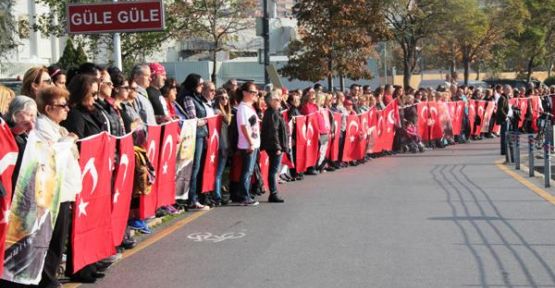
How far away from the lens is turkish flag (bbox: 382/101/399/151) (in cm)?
2389

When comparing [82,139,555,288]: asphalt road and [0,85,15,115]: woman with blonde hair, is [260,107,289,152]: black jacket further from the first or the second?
[0,85,15,115]: woman with blonde hair

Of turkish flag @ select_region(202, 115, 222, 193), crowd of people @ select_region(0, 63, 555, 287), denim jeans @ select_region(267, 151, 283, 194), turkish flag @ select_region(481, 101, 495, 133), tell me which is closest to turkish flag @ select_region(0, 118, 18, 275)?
crowd of people @ select_region(0, 63, 555, 287)

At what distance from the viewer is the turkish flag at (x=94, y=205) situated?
7867mm

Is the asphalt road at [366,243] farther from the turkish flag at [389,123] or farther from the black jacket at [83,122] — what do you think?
the turkish flag at [389,123]

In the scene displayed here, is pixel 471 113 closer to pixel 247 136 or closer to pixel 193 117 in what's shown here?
pixel 247 136

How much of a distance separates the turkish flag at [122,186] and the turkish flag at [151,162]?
0.86 meters

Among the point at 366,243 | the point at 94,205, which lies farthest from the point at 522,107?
the point at 94,205

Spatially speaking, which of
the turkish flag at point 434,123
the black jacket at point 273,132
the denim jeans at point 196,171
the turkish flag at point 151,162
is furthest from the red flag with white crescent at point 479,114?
the turkish flag at point 151,162

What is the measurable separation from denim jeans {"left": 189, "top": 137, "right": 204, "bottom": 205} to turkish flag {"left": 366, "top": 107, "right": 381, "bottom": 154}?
9808 mm

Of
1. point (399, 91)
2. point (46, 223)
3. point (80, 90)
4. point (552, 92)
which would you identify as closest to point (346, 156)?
point (399, 91)

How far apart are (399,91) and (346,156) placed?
5.17 m

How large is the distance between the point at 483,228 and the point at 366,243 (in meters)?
1.66

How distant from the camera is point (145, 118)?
11070mm

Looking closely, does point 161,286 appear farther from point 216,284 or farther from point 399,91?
point 399,91
